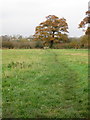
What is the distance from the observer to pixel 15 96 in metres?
7.48

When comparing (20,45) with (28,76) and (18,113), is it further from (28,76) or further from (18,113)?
(18,113)

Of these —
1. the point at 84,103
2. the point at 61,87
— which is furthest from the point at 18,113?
the point at 61,87

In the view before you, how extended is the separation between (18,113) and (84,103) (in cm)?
208

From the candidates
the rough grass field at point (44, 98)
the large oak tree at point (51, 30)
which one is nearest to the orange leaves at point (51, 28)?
the large oak tree at point (51, 30)

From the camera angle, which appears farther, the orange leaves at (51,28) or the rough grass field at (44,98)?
the orange leaves at (51,28)

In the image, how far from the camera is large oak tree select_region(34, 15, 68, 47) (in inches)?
2351

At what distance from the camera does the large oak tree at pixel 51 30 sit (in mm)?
59719

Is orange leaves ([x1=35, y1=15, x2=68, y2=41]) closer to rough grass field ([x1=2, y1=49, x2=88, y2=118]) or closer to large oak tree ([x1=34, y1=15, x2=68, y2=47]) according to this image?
large oak tree ([x1=34, y1=15, x2=68, y2=47])

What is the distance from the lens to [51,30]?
6044cm

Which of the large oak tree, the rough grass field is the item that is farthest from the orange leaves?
the rough grass field

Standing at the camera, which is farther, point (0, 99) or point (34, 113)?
point (0, 99)

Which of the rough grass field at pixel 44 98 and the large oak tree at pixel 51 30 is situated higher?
the large oak tree at pixel 51 30

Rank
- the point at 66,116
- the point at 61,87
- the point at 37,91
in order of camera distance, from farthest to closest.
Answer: the point at 61,87 → the point at 37,91 → the point at 66,116

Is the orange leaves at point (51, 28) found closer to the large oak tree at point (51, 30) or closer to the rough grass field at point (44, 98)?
the large oak tree at point (51, 30)
